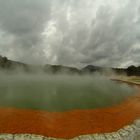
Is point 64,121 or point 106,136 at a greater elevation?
point 64,121

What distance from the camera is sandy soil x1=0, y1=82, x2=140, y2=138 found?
17.1 m

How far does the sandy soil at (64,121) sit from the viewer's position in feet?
56.1

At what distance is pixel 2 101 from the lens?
26.9 m

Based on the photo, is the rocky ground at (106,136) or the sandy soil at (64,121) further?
the sandy soil at (64,121)

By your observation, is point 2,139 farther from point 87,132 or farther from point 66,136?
point 87,132

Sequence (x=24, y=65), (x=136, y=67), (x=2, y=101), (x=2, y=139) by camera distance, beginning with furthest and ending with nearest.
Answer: (x=24, y=65)
(x=136, y=67)
(x=2, y=101)
(x=2, y=139)

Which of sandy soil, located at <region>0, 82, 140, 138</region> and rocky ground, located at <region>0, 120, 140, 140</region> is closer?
rocky ground, located at <region>0, 120, 140, 140</region>

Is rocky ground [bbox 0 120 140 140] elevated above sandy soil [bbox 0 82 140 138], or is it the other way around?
sandy soil [bbox 0 82 140 138]

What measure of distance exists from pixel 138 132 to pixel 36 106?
13.3m

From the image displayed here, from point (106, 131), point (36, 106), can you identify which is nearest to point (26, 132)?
point (106, 131)

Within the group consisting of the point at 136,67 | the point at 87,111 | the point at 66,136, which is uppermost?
the point at 136,67

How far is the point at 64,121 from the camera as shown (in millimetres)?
20172

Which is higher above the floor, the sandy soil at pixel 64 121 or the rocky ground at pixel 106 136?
the sandy soil at pixel 64 121

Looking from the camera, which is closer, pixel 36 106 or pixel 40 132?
pixel 40 132
